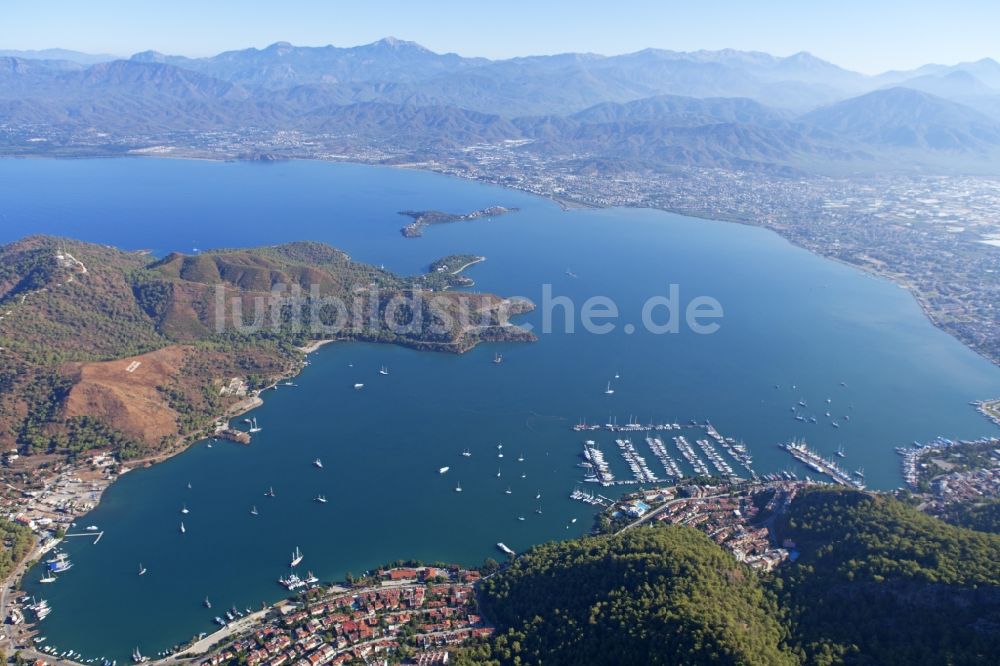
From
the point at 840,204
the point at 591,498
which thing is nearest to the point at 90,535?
the point at 591,498

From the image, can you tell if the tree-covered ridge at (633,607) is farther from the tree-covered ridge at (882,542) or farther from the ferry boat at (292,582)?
the ferry boat at (292,582)

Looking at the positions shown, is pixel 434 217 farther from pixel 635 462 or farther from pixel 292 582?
pixel 292 582

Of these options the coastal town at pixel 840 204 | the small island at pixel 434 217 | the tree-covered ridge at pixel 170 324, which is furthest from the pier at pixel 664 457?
the small island at pixel 434 217

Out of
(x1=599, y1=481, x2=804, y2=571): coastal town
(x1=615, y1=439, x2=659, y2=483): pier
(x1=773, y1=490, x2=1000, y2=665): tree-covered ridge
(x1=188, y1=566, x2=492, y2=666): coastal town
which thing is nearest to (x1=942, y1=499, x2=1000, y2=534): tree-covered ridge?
(x1=773, y1=490, x2=1000, y2=665): tree-covered ridge

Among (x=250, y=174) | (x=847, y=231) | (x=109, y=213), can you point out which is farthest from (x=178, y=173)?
(x=847, y=231)

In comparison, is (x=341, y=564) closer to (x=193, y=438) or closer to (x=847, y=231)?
(x=193, y=438)

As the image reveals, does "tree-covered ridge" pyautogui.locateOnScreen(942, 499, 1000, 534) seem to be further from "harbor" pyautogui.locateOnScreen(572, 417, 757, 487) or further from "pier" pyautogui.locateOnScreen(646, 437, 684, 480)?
"pier" pyautogui.locateOnScreen(646, 437, 684, 480)
